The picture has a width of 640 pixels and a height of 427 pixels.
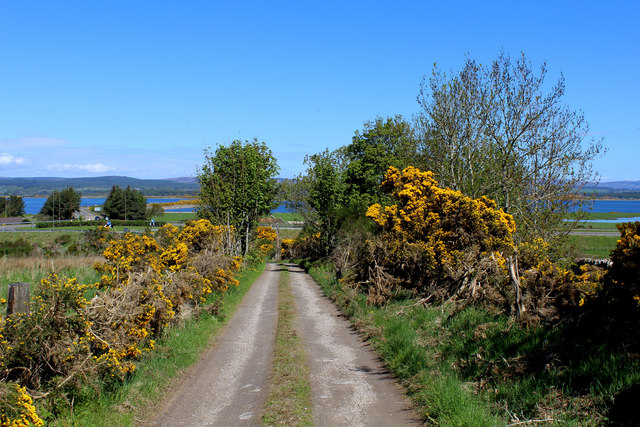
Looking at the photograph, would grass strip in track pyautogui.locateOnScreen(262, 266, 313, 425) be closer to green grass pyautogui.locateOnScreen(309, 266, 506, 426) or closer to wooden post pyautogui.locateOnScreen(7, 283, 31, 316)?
green grass pyautogui.locateOnScreen(309, 266, 506, 426)

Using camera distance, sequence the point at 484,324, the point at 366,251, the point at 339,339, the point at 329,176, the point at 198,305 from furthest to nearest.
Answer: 1. the point at 329,176
2. the point at 366,251
3. the point at 198,305
4. the point at 339,339
5. the point at 484,324

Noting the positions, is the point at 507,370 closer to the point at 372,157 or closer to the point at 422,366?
the point at 422,366

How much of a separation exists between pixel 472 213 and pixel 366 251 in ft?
13.6

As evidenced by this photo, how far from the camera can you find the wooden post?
22.1ft

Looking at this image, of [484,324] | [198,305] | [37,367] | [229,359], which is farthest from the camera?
[198,305]

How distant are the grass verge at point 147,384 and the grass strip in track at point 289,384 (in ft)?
5.61

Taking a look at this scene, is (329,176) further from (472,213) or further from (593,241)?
(593,241)

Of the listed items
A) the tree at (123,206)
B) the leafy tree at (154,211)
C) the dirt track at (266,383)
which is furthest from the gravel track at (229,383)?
the tree at (123,206)

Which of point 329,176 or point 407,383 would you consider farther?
point 329,176

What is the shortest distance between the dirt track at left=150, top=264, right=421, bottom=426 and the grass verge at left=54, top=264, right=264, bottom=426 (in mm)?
251

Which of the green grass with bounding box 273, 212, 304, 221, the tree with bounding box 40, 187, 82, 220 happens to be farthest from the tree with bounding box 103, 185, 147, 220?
the green grass with bounding box 273, 212, 304, 221

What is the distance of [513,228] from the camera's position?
588 inches

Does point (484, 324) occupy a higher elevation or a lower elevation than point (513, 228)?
lower

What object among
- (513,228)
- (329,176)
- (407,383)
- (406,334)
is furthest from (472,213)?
(329,176)
